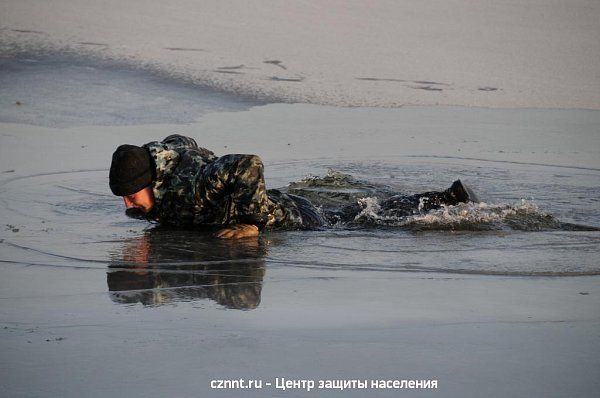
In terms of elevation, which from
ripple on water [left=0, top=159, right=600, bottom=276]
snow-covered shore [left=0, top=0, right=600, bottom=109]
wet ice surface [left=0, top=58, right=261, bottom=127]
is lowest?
ripple on water [left=0, top=159, right=600, bottom=276]

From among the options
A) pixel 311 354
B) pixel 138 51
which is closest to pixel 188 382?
pixel 311 354

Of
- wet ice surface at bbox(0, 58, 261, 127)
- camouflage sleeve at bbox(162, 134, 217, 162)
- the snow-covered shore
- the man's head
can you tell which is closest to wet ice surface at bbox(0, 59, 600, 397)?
the man's head

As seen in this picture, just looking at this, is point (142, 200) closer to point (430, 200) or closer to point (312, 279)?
point (312, 279)

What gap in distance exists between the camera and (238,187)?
23.8ft

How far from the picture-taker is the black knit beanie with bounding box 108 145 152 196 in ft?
23.1

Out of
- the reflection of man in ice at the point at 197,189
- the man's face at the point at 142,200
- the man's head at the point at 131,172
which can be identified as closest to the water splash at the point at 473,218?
the reflection of man in ice at the point at 197,189

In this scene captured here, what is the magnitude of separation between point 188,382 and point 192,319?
34.8 inches

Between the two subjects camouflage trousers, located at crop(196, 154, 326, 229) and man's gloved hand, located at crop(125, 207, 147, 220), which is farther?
man's gloved hand, located at crop(125, 207, 147, 220)

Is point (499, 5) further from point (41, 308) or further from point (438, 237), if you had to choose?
point (41, 308)

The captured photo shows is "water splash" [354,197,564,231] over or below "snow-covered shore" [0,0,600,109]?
below

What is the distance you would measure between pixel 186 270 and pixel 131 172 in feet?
3.61

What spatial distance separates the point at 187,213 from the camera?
7.50 m

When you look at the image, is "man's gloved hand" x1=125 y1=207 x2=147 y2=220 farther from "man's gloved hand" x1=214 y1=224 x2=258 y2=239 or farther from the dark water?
"man's gloved hand" x1=214 y1=224 x2=258 y2=239

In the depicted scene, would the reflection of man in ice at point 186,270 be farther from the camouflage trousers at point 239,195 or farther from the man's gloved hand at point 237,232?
the camouflage trousers at point 239,195
